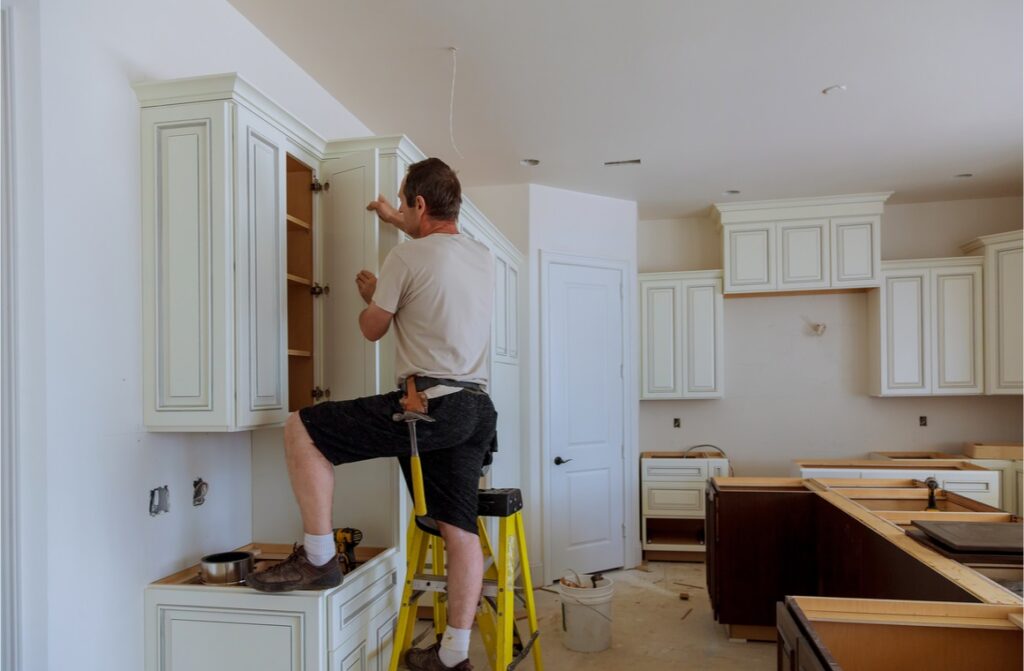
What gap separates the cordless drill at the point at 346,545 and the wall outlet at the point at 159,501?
0.55 meters

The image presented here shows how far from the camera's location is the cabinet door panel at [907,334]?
5441 mm

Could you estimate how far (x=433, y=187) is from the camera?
2270mm

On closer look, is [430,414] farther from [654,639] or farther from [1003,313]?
[1003,313]

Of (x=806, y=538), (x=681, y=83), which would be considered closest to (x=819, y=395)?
(x=806, y=538)

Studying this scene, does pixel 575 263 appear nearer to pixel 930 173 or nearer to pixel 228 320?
pixel 930 173

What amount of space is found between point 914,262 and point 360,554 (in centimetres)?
483

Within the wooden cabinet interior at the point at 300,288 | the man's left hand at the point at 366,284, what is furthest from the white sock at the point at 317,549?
the man's left hand at the point at 366,284

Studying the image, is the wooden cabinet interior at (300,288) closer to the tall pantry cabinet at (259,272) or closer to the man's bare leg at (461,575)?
the tall pantry cabinet at (259,272)

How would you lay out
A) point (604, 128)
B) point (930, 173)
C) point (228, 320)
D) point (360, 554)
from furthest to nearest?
1. point (930, 173)
2. point (604, 128)
3. point (360, 554)
4. point (228, 320)

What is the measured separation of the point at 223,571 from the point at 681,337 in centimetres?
435

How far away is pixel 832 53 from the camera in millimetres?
3109

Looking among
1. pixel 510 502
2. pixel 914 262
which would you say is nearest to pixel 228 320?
pixel 510 502

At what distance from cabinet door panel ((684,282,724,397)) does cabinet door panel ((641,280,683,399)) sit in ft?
0.25

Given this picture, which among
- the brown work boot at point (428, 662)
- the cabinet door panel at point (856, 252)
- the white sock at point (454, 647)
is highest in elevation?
the cabinet door panel at point (856, 252)
